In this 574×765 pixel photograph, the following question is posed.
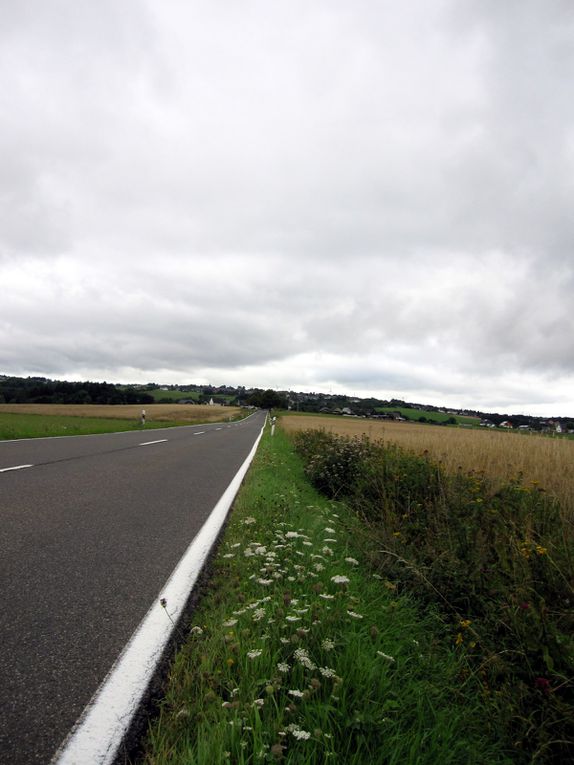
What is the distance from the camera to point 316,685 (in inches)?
72.1

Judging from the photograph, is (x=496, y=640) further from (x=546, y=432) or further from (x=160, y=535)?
(x=546, y=432)

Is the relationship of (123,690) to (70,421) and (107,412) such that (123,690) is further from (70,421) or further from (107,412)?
(107,412)

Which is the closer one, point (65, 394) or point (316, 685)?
point (316, 685)

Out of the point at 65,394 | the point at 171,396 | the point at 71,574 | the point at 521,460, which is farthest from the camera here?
the point at 171,396

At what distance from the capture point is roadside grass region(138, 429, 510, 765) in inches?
65.7

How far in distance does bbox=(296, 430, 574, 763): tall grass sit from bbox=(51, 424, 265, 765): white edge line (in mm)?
1771

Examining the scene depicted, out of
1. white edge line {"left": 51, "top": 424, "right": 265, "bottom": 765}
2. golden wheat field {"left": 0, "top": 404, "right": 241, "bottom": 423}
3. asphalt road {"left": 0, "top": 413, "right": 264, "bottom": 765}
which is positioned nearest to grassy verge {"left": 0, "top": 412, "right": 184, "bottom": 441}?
asphalt road {"left": 0, "top": 413, "right": 264, "bottom": 765}

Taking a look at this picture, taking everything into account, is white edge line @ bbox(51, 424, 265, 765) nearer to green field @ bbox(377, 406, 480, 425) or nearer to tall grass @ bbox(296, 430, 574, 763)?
tall grass @ bbox(296, 430, 574, 763)

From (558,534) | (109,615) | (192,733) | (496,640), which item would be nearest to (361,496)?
(558,534)

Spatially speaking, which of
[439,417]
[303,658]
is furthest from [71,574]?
[439,417]

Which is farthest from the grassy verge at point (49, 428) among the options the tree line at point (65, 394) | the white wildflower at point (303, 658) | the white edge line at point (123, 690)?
the tree line at point (65, 394)

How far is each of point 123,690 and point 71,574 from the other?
157 centimetres

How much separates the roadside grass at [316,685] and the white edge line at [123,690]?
0.43 ft

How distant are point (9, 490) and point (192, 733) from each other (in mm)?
5408
